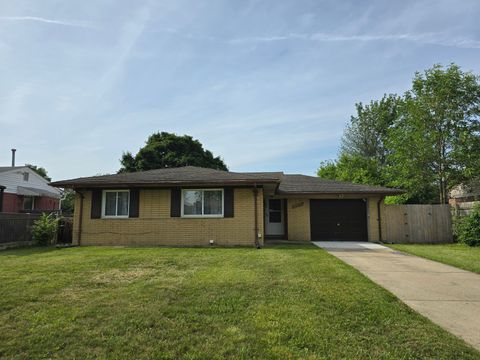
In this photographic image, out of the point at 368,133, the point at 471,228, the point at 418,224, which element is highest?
the point at 368,133

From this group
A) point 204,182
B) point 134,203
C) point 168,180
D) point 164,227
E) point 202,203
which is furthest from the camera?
point 134,203

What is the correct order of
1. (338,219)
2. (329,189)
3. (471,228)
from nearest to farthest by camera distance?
(471,228) < (329,189) < (338,219)

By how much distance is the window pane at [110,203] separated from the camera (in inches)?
501

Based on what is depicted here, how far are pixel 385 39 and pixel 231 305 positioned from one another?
390 inches

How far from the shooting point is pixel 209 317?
3.96 m

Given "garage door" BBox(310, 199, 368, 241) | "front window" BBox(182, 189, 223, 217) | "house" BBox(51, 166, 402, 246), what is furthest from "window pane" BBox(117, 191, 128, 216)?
"garage door" BBox(310, 199, 368, 241)

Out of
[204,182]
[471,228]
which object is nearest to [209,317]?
[204,182]

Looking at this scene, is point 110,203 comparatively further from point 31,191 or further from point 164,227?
point 31,191

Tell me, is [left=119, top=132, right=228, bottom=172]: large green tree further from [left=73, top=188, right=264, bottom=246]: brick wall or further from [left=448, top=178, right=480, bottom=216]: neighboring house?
[left=448, top=178, right=480, bottom=216]: neighboring house

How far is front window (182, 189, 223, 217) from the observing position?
1232cm

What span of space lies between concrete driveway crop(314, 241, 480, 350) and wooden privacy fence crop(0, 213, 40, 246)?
1251 cm

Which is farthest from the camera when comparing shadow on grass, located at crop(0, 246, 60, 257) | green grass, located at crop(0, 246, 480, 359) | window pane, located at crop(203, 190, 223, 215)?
window pane, located at crop(203, 190, 223, 215)

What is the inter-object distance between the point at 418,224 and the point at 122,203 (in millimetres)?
13273

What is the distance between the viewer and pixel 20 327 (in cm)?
362
